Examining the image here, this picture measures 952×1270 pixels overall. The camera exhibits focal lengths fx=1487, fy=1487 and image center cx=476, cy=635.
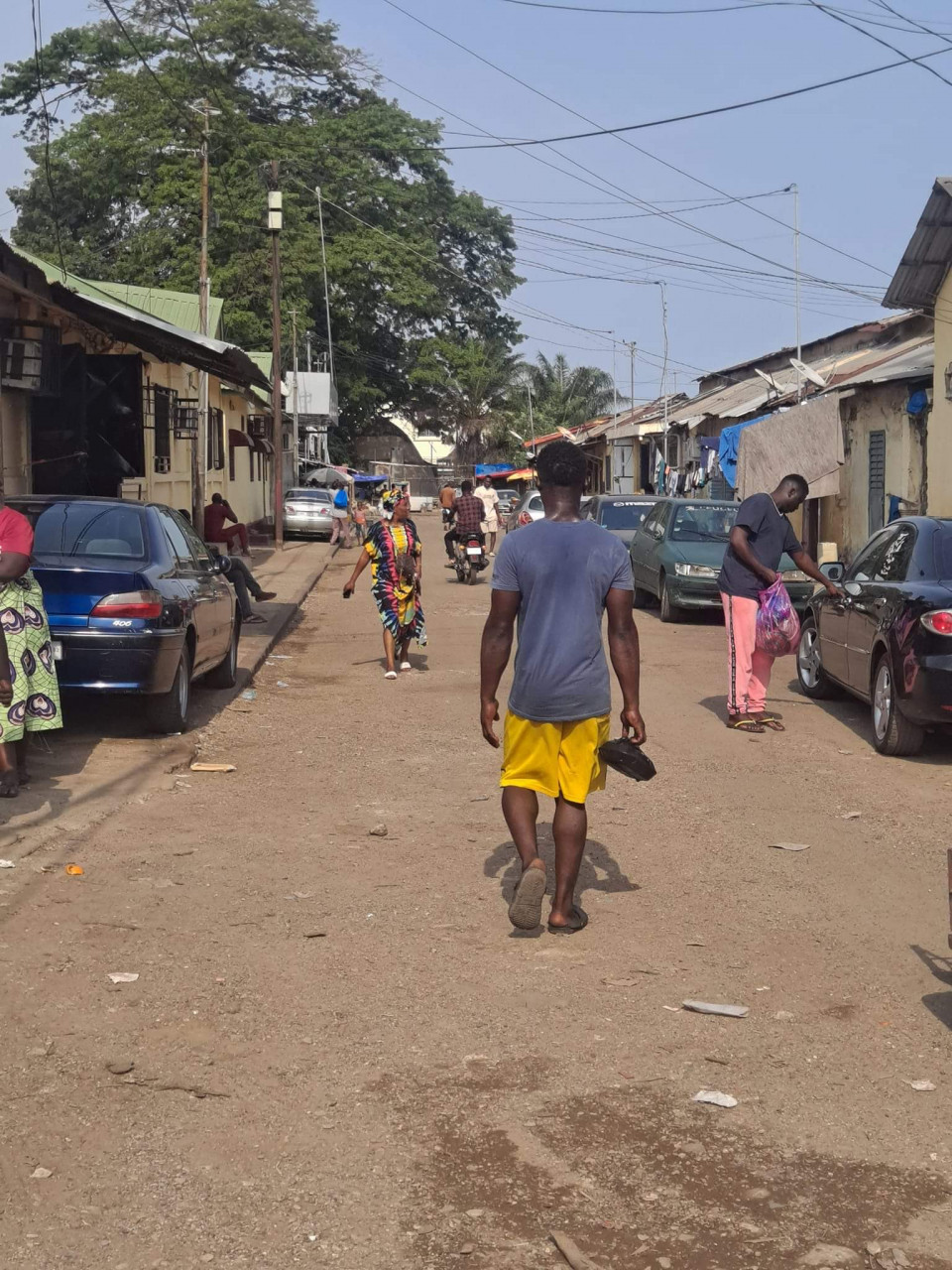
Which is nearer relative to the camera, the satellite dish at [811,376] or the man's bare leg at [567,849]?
the man's bare leg at [567,849]

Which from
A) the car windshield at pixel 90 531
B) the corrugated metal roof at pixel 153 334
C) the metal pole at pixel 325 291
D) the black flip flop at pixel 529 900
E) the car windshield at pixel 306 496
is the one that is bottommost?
the black flip flop at pixel 529 900

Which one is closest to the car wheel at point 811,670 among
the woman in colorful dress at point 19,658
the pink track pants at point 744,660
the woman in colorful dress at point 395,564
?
the pink track pants at point 744,660

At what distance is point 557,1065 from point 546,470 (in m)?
2.41

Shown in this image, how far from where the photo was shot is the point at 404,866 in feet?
22.9

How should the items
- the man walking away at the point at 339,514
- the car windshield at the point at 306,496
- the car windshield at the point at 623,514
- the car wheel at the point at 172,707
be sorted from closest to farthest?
the car wheel at the point at 172,707 < the car windshield at the point at 623,514 < the man walking away at the point at 339,514 < the car windshield at the point at 306,496

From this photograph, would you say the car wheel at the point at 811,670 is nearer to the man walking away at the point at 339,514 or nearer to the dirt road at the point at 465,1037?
the dirt road at the point at 465,1037

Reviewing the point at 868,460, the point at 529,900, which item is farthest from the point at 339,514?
the point at 529,900

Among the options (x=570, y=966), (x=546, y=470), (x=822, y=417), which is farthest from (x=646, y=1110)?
(x=822, y=417)

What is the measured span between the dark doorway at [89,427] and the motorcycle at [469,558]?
7866 mm

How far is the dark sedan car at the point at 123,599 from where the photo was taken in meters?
9.57

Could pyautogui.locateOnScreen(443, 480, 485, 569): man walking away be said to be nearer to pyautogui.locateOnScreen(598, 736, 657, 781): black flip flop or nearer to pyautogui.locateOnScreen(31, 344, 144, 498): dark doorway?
pyautogui.locateOnScreen(31, 344, 144, 498): dark doorway

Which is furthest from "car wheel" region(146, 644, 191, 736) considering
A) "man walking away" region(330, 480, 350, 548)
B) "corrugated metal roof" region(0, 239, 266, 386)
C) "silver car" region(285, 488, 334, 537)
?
"silver car" region(285, 488, 334, 537)

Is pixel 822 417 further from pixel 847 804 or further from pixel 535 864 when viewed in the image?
pixel 535 864

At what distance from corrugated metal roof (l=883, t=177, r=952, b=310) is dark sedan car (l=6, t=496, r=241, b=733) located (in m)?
13.6
